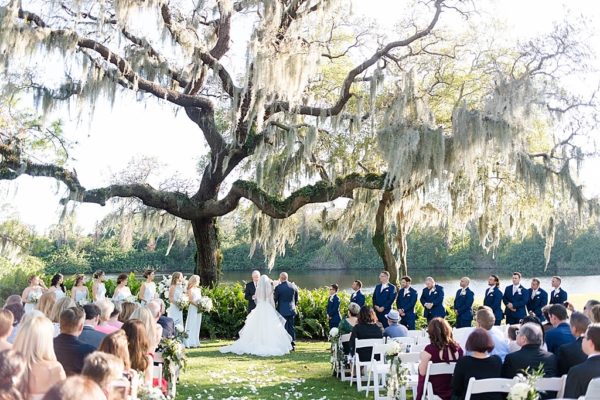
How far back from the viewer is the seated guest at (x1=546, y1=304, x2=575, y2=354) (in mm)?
6277

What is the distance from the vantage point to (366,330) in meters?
8.19

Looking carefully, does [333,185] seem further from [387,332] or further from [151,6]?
[387,332]

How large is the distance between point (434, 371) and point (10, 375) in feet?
12.3

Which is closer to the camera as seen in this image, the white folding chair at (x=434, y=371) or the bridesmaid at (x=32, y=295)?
the white folding chair at (x=434, y=371)

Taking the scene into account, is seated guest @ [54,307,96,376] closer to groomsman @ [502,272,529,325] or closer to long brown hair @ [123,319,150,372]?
long brown hair @ [123,319,150,372]

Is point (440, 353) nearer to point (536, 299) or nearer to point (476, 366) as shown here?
point (476, 366)

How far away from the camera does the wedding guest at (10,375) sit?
315cm

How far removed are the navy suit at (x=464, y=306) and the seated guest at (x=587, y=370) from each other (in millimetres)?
7040

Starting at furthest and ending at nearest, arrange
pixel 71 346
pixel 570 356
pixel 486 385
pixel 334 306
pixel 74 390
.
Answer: pixel 334 306
pixel 570 356
pixel 486 385
pixel 71 346
pixel 74 390

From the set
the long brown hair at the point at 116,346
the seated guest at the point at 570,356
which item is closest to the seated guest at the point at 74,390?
the long brown hair at the point at 116,346

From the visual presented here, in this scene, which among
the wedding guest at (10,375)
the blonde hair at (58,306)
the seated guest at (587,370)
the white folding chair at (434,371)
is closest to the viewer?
the wedding guest at (10,375)

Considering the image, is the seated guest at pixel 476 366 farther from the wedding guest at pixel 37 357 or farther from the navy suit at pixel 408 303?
the navy suit at pixel 408 303

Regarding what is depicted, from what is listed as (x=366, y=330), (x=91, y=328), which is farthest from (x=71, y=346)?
(x=366, y=330)

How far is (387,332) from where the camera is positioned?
26.5 feet
